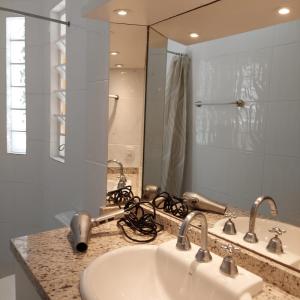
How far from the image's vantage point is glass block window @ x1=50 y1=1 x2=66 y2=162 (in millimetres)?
2193

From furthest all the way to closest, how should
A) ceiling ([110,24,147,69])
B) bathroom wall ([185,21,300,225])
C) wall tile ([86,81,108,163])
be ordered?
wall tile ([86,81,108,163]) → ceiling ([110,24,147,69]) → bathroom wall ([185,21,300,225])

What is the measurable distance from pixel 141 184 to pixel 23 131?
1.47m

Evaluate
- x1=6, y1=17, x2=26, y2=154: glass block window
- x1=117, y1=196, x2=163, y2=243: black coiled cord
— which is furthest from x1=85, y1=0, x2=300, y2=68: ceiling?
x1=6, y1=17, x2=26, y2=154: glass block window

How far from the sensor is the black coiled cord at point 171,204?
48.5 inches

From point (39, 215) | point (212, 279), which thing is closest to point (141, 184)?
point (212, 279)

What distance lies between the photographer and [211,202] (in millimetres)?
1110

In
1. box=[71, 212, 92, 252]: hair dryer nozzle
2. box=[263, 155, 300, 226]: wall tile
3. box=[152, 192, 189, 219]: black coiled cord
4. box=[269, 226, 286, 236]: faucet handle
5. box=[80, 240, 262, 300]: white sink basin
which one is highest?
box=[263, 155, 300, 226]: wall tile

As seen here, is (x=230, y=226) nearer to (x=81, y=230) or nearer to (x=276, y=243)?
(x=276, y=243)

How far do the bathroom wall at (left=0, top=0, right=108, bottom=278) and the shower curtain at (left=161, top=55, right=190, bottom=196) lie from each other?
34 cm

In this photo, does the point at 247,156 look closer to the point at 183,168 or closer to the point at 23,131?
the point at 183,168

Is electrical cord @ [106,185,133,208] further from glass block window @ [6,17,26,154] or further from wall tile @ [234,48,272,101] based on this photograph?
glass block window @ [6,17,26,154]

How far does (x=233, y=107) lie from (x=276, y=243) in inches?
18.5

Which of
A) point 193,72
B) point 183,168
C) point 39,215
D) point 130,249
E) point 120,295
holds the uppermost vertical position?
point 193,72

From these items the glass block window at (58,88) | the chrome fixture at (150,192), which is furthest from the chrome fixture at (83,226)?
the glass block window at (58,88)
